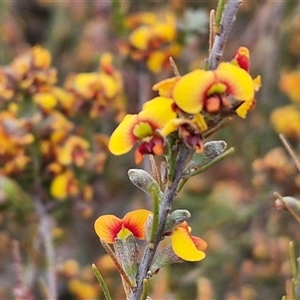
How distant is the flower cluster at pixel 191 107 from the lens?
438 mm

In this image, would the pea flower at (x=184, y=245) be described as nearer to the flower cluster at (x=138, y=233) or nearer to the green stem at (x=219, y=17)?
the flower cluster at (x=138, y=233)

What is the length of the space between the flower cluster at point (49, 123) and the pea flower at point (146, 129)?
48 cm

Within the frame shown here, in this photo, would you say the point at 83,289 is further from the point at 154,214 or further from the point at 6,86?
the point at 154,214

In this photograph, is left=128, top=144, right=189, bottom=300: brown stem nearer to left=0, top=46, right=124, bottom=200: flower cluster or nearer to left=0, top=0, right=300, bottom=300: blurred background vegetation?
left=0, top=0, right=300, bottom=300: blurred background vegetation

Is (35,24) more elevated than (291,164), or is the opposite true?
(35,24)

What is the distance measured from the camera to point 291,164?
111 centimetres

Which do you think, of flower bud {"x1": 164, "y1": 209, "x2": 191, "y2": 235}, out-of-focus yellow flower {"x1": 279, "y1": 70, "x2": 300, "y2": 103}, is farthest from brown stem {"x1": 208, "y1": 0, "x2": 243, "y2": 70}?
out-of-focus yellow flower {"x1": 279, "y1": 70, "x2": 300, "y2": 103}

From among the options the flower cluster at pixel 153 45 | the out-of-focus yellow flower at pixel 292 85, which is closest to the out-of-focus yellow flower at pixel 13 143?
the flower cluster at pixel 153 45

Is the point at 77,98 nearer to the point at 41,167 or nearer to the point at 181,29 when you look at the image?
the point at 41,167

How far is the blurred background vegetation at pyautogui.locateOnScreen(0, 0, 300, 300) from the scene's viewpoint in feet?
3.63

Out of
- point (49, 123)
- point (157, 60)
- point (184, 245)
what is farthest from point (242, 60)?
point (157, 60)

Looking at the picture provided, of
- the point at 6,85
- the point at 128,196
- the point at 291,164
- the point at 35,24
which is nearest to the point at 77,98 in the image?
the point at 6,85

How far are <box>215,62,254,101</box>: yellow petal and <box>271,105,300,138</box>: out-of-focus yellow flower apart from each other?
2.82ft

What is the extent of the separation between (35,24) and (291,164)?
36.6 inches
